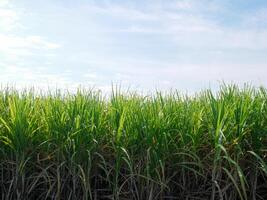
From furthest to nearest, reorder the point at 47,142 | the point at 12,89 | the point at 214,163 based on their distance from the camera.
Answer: the point at 12,89 → the point at 47,142 → the point at 214,163

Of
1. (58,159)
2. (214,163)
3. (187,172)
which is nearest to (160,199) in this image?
(187,172)

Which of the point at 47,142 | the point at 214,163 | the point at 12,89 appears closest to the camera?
the point at 214,163

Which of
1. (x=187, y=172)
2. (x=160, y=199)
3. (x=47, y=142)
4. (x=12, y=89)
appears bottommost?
(x=160, y=199)

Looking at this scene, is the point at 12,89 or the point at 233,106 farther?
the point at 12,89

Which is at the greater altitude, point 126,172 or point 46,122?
point 46,122

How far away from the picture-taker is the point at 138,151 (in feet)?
11.1

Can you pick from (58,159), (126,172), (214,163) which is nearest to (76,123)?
(58,159)

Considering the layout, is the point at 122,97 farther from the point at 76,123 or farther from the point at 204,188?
the point at 204,188

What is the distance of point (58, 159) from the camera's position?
3414mm

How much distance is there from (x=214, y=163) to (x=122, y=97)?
1230mm

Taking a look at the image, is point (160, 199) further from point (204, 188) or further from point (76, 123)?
point (76, 123)

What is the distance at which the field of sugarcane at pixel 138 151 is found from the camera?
129 inches

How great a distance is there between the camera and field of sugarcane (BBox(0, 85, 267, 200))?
327 centimetres

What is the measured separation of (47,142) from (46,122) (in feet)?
0.57
